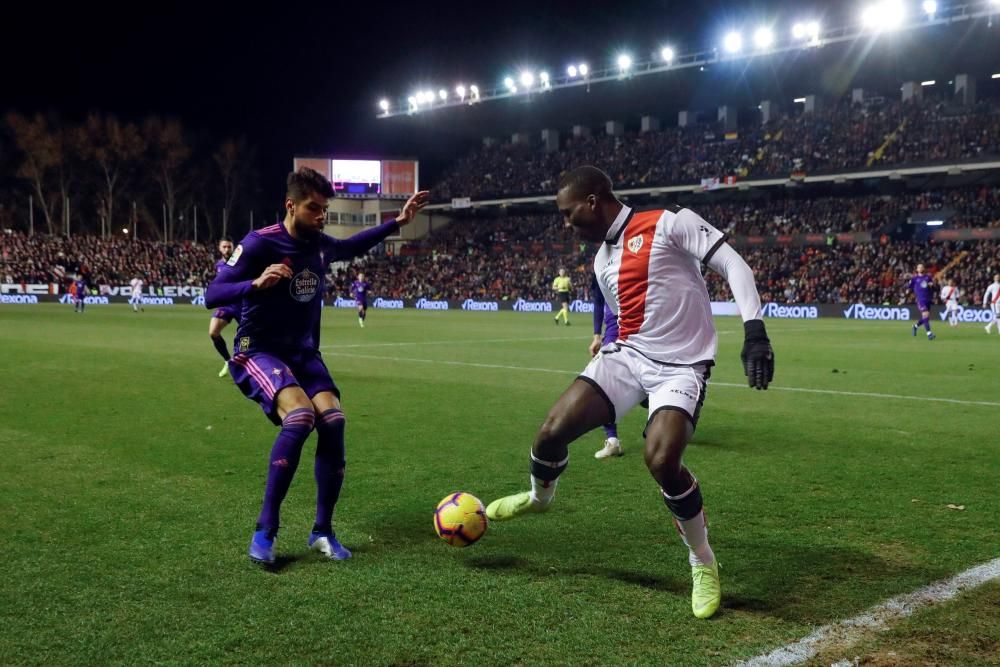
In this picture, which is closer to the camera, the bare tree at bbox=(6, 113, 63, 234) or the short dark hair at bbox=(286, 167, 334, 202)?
the short dark hair at bbox=(286, 167, 334, 202)

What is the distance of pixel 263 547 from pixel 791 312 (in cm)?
3812

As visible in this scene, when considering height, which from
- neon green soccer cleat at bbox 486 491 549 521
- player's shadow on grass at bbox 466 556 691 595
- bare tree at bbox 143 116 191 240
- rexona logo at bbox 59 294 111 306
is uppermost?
bare tree at bbox 143 116 191 240

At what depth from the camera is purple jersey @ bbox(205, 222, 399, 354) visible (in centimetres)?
514

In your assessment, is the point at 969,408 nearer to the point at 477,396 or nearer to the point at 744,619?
the point at 477,396

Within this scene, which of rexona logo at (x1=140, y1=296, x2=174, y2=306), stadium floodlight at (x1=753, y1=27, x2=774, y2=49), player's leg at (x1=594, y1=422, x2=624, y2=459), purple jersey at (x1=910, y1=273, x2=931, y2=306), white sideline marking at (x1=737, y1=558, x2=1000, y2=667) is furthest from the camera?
rexona logo at (x1=140, y1=296, x2=174, y2=306)

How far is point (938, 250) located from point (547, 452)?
43560 millimetres

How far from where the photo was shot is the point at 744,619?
13.1 feet

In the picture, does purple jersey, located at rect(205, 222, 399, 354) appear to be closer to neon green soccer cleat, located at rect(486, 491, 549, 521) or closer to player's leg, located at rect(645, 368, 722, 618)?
neon green soccer cleat, located at rect(486, 491, 549, 521)

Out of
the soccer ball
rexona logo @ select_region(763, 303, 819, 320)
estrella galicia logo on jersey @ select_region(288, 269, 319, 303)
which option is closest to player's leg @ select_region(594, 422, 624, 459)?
the soccer ball

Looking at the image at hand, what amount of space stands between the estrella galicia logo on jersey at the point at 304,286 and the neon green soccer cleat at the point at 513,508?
5.47 ft

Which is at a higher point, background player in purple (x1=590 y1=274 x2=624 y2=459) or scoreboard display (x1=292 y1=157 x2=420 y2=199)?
scoreboard display (x1=292 y1=157 x2=420 y2=199)

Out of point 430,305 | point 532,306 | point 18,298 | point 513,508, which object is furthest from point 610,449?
point 18,298

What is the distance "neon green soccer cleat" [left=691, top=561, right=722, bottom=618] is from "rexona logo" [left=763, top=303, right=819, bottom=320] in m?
36.2

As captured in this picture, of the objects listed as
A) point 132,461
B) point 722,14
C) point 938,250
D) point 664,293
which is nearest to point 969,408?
point 664,293
